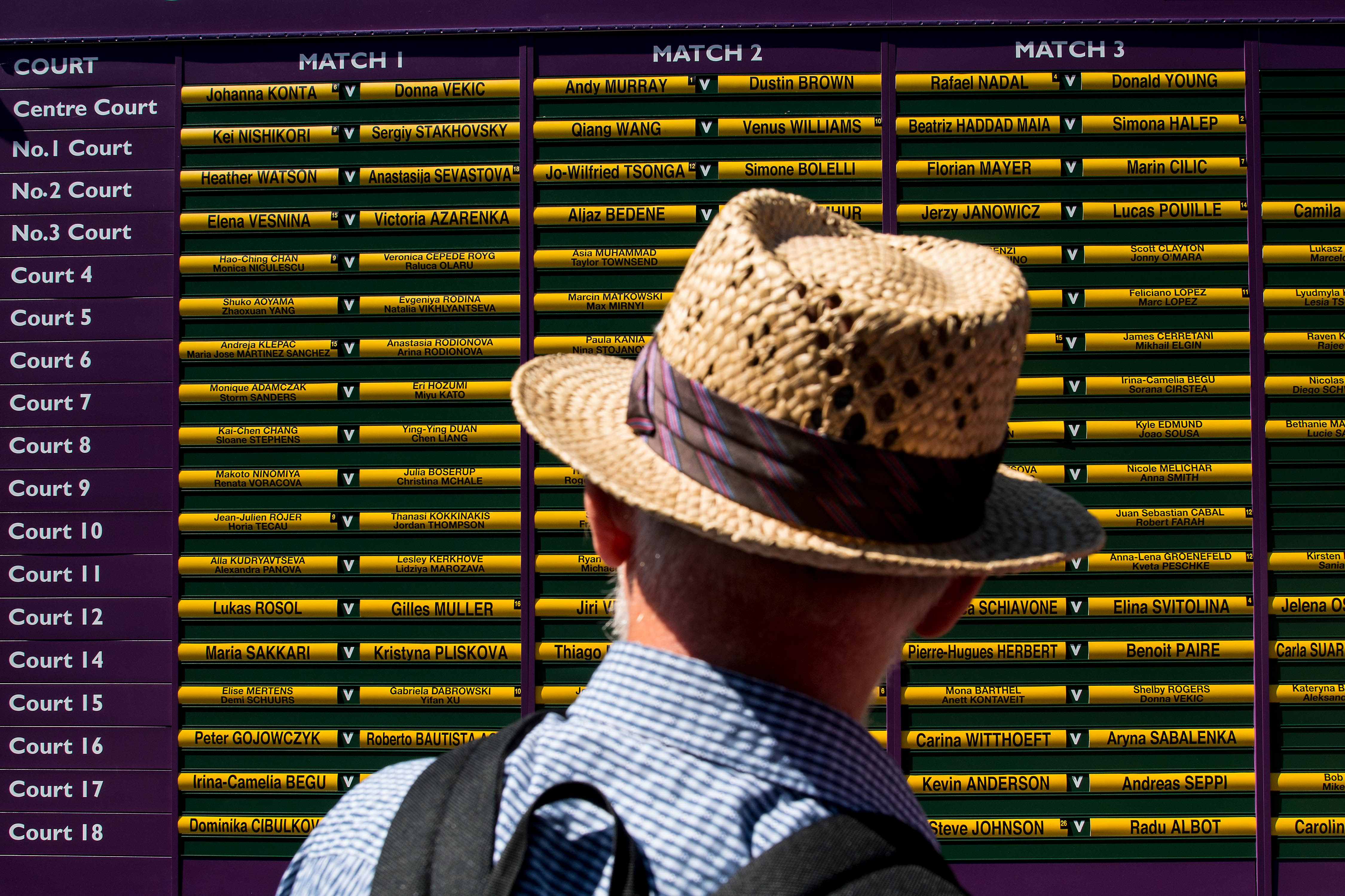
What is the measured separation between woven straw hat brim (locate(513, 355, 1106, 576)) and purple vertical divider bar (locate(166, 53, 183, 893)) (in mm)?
2376

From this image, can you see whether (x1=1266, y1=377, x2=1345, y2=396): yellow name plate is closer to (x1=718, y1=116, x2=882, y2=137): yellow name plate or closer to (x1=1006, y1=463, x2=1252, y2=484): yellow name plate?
(x1=1006, y1=463, x2=1252, y2=484): yellow name plate

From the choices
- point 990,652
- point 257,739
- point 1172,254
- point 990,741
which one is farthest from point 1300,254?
point 257,739

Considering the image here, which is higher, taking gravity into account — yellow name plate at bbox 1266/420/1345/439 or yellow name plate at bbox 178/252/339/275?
yellow name plate at bbox 178/252/339/275

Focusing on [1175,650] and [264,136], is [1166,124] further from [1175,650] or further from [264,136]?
[264,136]

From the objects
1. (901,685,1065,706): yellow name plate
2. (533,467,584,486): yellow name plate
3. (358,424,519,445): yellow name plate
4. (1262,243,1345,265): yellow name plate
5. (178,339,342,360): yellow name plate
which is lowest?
(901,685,1065,706): yellow name plate

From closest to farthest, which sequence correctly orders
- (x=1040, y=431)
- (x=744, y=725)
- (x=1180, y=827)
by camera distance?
(x=744, y=725) < (x=1180, y=827) < (x=1040, y=431)

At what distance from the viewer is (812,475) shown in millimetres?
904

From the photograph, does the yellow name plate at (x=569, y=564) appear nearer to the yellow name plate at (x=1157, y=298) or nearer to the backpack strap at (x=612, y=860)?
the yellow name plate at (x=1157, y=298)

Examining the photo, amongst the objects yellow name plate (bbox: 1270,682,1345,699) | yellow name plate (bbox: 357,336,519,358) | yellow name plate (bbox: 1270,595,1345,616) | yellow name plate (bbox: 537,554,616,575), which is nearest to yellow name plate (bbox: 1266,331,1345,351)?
yellow name plate (bbox: 1270,595,1345,616)

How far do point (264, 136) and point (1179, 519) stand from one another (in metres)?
3.67

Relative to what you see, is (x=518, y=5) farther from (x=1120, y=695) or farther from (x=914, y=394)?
(x=1120, y=695)

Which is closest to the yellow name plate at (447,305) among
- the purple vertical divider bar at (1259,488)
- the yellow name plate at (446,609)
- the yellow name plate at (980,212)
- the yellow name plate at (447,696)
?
the yellow name plate at (446,609)

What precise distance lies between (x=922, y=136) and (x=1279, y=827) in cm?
278

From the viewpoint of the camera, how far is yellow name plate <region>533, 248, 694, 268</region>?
3.18 m
